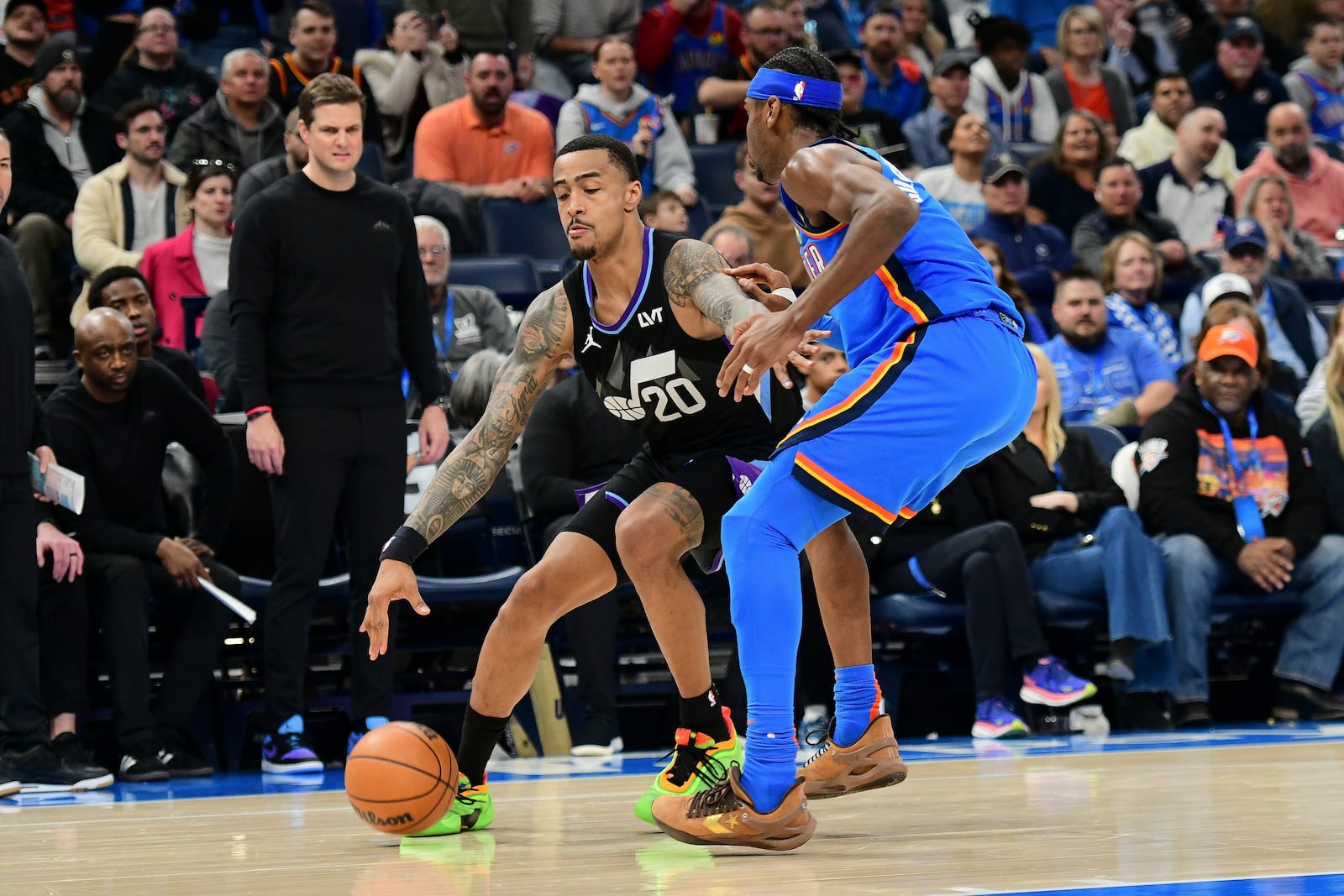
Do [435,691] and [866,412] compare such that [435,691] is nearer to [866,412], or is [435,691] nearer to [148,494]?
[148,494]

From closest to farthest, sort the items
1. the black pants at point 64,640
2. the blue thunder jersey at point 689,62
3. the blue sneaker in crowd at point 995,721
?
the black pants at point 64,640, the blue sneaker in crowd at point 995,721, the blue thunder jersey at point 689,62

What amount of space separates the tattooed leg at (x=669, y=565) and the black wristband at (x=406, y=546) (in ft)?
1.71

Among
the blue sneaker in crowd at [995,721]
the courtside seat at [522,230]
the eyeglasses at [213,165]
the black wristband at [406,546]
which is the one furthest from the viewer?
the courtside seat at [522,230]

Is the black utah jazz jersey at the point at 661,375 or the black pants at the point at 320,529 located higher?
the black utah jazz jersey at the point at 661,375

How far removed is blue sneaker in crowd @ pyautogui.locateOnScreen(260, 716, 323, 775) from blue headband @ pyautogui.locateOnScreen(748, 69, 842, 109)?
11.9ft

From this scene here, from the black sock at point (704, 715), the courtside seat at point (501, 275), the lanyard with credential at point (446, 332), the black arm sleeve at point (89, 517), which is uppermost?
the courtside seat at point (501, 275)

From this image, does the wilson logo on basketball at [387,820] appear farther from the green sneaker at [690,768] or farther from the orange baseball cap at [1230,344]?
the orange baseball cap at [1230,344]

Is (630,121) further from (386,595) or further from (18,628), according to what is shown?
(386,595)

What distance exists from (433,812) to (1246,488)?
5.24m

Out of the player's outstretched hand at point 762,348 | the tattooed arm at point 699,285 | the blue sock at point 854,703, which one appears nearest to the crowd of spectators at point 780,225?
the tattooed arm at point 699,285

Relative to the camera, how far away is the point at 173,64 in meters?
10.1

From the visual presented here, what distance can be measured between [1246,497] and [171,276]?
545cm

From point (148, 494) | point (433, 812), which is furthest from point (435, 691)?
point (433, 812)

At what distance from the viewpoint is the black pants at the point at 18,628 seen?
6.01 meters
